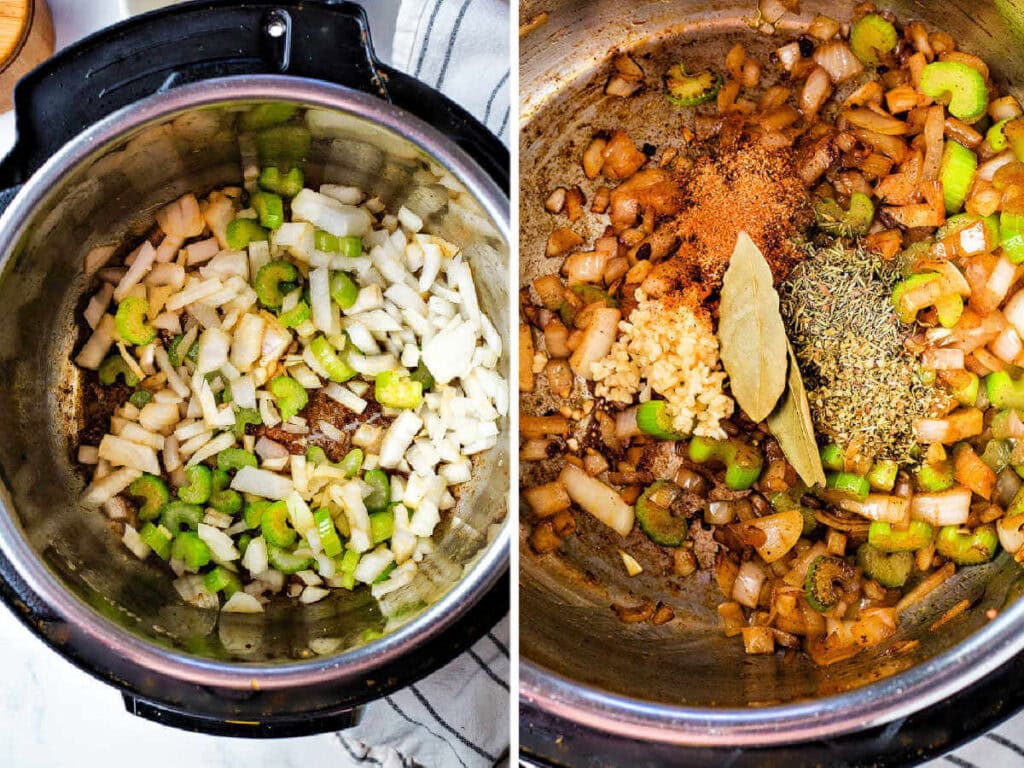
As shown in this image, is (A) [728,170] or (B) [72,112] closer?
(B) [72,112]

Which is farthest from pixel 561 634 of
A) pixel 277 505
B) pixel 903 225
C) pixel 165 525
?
pixel 903 225

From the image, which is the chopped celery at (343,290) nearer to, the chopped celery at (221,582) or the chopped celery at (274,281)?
the chopped celery at (274,281)

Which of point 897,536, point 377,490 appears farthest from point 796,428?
point 377,490

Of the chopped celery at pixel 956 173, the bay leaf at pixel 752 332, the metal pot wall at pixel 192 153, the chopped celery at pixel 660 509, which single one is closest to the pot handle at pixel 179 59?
the metal pot wall at pixel 192 153

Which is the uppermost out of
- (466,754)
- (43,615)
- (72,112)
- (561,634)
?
(72,112)

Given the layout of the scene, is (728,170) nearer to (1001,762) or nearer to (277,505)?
(277,505)

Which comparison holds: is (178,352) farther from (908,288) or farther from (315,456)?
(908,288)
